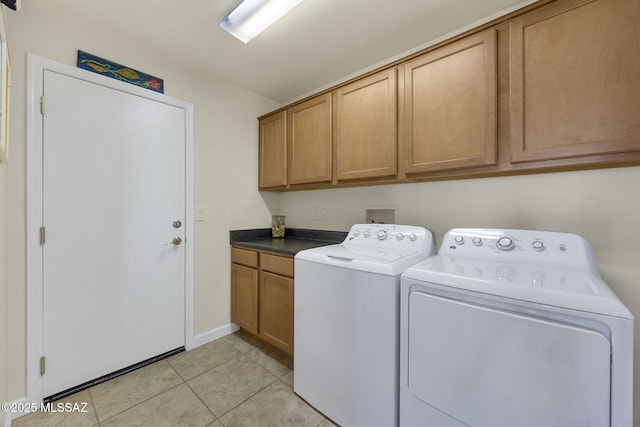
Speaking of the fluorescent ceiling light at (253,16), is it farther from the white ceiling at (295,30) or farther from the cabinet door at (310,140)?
the cabinet door at (310,140)

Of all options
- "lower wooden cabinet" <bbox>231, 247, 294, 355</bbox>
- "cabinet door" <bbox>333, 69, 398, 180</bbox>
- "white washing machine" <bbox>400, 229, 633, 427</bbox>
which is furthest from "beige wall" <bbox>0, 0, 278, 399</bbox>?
"white washing machine" <bbox>400, 229, 633, 427</bbox>

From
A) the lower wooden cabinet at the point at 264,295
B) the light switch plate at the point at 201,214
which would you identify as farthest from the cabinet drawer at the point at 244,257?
the light switch plate at the point at 201,214

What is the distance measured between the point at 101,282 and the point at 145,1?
5.71 feet

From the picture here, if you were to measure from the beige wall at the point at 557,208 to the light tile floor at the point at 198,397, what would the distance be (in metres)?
1.43

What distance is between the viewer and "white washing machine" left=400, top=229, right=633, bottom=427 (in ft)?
2.37

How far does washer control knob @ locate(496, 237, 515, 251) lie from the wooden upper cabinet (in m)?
0.40

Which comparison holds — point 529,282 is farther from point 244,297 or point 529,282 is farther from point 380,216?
point 244,297

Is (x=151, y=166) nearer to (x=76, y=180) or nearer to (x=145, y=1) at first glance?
(x=76, y=180)

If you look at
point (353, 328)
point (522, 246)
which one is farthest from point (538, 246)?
point (353, 328)

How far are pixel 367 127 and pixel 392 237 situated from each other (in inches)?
30.5

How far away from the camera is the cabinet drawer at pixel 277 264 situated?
177cm

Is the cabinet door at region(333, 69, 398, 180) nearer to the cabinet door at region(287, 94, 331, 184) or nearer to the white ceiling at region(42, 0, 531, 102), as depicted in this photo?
the cabinet door at region(287, 94, 331, 184)

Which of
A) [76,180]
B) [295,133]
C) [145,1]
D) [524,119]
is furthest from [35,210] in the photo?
[524,119]

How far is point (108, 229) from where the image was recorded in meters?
1.66
